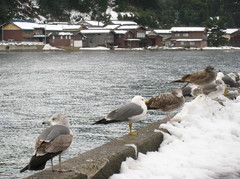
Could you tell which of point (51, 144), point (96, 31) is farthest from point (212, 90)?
point (96, 31)

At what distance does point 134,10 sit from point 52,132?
136997 mm

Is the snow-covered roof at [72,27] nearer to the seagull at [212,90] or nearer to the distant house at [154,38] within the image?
the distant house at [154,38]

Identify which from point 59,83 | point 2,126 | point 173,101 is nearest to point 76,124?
point 2,126

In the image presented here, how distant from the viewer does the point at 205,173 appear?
5121mm

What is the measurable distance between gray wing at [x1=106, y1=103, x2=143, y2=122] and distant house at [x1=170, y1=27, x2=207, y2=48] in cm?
9944

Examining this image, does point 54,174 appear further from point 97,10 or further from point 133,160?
point 97,10

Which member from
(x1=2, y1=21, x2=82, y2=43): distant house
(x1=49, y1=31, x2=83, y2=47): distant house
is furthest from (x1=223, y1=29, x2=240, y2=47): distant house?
(x1=2, y1=21, x2=82, y2=43): distant house

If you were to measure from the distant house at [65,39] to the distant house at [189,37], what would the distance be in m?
24.5

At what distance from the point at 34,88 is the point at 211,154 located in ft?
72.8

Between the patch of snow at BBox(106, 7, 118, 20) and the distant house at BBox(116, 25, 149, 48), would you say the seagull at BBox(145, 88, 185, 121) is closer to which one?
the distant house at BBox(116, 25, 149, 48)

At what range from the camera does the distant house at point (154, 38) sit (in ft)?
344

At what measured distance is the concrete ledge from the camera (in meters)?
4.64

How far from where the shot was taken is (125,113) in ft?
20.5

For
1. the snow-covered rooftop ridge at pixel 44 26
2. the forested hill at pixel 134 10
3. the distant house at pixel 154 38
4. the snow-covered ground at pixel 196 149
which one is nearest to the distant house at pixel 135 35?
Result: the distant house at pixel 154 38
